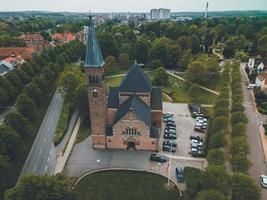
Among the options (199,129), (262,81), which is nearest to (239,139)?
(199,129)

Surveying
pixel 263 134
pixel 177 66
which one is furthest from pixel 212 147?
pixel 177 66

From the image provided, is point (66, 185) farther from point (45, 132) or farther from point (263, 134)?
point (263, 134)

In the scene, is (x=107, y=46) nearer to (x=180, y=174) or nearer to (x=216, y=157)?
(x=180, y=174)

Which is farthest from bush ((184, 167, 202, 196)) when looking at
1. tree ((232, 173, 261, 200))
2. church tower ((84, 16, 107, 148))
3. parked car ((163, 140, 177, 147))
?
church tower ((84, 16, 107, 148))

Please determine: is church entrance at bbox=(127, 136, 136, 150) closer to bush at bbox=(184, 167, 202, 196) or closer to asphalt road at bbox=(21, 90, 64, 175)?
bush at bbox=(184, 167, 202, 196)

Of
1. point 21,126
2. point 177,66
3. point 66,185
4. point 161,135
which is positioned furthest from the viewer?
point 177,66

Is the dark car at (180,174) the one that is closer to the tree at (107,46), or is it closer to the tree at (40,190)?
the tree at (40,190)
